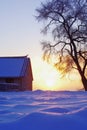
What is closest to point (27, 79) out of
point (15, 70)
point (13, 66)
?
point (13, 66)

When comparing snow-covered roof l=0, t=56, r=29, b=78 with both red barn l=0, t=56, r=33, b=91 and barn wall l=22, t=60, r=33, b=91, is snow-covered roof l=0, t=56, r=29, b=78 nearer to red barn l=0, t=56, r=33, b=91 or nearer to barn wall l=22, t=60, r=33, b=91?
red barn l=0, t=56, r=33, b=91

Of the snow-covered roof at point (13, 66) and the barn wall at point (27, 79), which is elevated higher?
the snow-covered roof at point (13, 66)

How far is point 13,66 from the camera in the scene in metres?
43.2

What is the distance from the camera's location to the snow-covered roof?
4219 centimetres

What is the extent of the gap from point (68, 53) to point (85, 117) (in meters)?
31.0

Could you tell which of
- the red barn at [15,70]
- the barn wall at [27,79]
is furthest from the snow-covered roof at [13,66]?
the barn wall at [27,79]

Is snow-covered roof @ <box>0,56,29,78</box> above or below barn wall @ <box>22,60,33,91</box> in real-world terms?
above

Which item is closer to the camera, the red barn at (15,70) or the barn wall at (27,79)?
the red barn at (15,70)

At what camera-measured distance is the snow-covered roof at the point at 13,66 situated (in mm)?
42188

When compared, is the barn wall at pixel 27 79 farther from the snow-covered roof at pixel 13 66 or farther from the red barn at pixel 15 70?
the snow-covered roof at pixel 13 66

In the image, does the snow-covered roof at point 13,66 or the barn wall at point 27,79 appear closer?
the snow-covered roof at point 13,66

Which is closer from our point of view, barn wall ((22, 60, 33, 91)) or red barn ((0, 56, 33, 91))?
red barn ((0, 56, 33, 91))

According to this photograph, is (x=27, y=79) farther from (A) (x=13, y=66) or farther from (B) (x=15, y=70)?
(B) (x=15, y=70)

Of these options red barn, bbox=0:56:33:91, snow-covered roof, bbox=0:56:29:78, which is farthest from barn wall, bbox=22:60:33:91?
snow-covered roof, bbox=0:56:29:78
